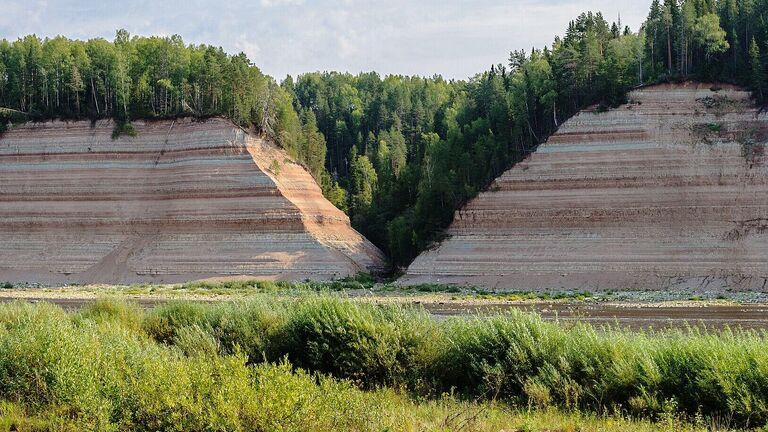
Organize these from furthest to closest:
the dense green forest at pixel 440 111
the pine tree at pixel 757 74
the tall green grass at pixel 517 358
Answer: the dense green forest at pixel 440 111
the pine tree at pixel 757 74
the tall green grass at pixel 517 358

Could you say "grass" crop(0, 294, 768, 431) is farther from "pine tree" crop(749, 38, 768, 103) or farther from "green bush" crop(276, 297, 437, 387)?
"pine tree" crop(749, 38, 768, 103)

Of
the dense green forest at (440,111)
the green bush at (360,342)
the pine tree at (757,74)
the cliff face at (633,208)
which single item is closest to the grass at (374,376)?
the green bush at (360,342)

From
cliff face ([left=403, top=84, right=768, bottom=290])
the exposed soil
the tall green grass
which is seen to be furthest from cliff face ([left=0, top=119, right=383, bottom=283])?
the tall green grass

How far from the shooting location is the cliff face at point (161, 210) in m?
54.2

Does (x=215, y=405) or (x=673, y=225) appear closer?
(x=215, y=405)

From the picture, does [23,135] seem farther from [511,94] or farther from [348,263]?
[511,94]

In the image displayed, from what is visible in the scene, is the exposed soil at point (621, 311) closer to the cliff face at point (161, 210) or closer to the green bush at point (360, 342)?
the cliff face at point (161, 210)

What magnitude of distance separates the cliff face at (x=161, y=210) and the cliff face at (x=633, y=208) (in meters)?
9.30

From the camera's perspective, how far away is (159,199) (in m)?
57.6

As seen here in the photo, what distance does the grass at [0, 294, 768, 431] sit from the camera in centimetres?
998

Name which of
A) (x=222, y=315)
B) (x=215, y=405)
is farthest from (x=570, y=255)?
(x=215, y=405)

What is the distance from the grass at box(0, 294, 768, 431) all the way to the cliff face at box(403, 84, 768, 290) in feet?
107

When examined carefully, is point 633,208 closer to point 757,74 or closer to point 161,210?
point 757,74

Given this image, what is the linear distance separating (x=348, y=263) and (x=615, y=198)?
18551mm
